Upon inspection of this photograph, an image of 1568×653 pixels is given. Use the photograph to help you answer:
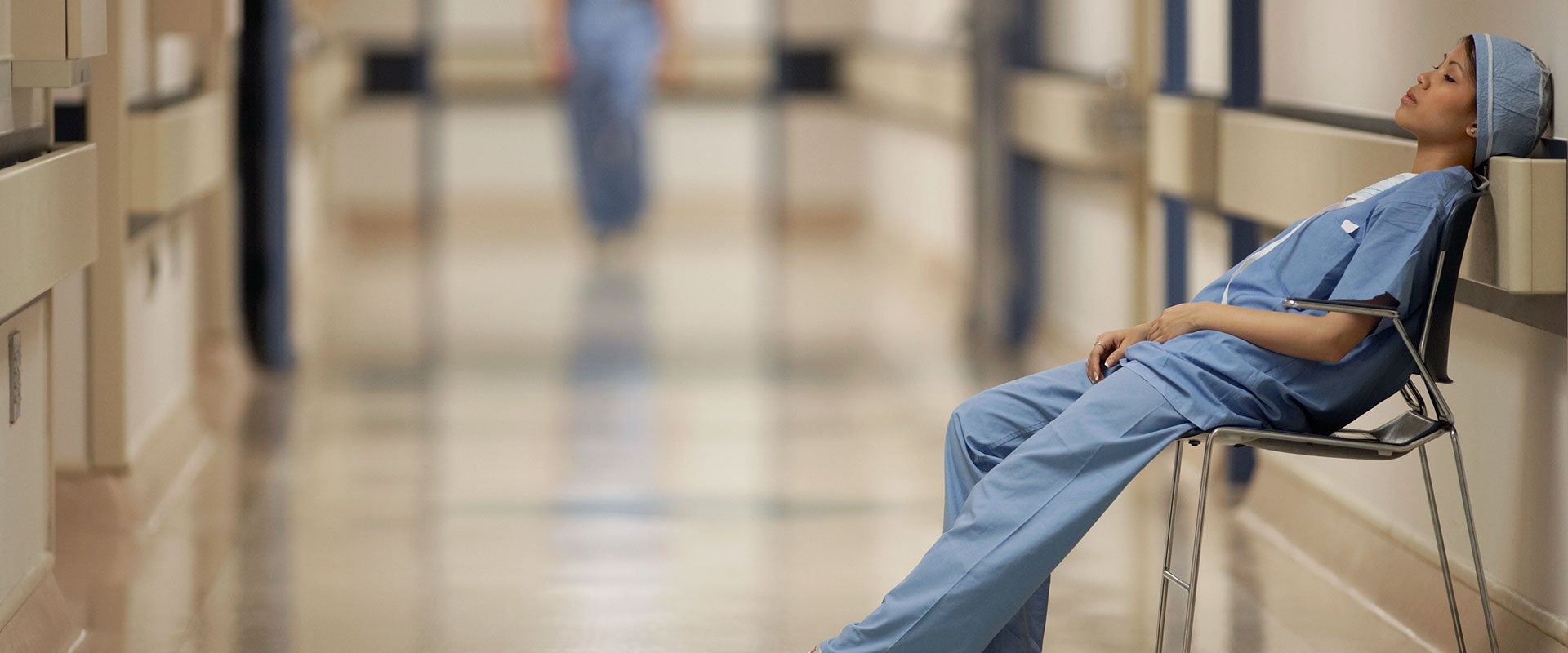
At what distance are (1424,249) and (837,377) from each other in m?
2.95

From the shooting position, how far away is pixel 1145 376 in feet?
6.86

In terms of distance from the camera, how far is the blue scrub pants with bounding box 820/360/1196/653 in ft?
6.58

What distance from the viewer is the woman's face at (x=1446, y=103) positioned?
6.91 ft

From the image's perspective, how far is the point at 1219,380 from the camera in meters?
2.08

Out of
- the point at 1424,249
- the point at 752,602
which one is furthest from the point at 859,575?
the point at 1424,249

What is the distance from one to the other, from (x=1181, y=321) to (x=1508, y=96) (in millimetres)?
476

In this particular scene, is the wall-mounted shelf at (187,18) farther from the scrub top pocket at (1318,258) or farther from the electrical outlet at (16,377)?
the scrub top pocket at (1318,258)

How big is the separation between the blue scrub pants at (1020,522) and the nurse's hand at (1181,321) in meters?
0.08

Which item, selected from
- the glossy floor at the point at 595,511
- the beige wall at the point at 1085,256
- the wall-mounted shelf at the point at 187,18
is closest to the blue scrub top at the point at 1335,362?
the glossy floor at the point at 595,511

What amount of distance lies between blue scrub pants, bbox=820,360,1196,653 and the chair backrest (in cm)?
37

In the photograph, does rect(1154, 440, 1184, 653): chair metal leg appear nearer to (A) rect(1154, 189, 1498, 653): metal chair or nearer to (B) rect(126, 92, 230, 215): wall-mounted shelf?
(A) rect(1154, 189, 1498, 653): metal chair

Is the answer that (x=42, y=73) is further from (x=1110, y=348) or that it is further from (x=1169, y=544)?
(x=1169, y=544)

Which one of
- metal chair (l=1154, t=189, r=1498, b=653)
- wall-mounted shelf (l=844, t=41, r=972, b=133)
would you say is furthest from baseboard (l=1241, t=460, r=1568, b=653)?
wall-mounted shelf (l=844, t=41, r=972, b=133)

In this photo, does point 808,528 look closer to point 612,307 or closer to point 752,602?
point 752,602
